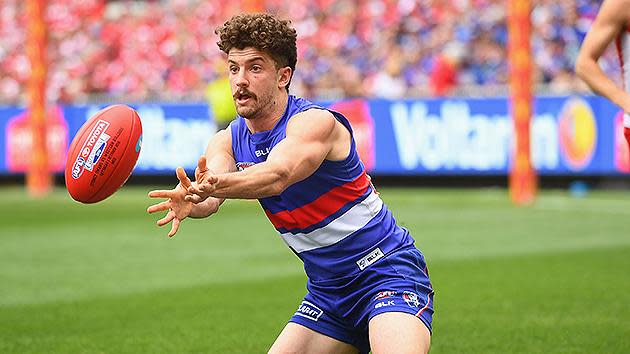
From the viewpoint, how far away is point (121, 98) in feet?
75.7

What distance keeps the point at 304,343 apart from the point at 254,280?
4.92 m

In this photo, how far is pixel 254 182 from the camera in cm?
465

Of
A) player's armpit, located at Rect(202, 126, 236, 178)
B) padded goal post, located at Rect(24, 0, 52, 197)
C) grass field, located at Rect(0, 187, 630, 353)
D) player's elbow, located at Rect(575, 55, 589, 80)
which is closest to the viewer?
player's armpit, located at Rect(202, 126, 236, 178)

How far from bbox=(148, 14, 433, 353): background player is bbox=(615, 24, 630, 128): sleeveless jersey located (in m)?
1.53

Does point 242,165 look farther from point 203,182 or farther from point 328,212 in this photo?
point 203,182

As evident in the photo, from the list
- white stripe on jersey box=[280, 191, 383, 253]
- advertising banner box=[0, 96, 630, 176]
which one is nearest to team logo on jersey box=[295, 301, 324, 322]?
white stripe on jersey box=[280, 191, 383, 253]

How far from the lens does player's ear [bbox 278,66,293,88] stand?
517 centimetres

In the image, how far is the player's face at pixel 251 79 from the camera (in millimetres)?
5004

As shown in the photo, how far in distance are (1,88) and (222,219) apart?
507 inches

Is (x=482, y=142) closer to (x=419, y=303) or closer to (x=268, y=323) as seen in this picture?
(x=268, y=323)

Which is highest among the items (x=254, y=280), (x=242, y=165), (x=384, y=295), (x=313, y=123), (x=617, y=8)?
(x=617, y=8)

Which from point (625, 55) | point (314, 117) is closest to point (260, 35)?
point (314, 117)

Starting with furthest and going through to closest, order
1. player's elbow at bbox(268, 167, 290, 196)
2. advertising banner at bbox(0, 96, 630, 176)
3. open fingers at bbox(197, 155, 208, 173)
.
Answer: advertising banner at bbox(0, 96, 630, 176)
player's elbow at bbox(268, 167, 290, 196)
open fingers at bbox(197, 155, 208, 173)

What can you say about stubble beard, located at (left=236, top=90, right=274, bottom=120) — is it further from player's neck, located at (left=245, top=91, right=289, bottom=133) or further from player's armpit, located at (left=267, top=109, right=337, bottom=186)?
player's armpit, located at (left=267, top=109, right=337, bottom=186)
